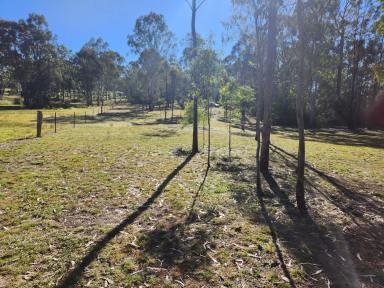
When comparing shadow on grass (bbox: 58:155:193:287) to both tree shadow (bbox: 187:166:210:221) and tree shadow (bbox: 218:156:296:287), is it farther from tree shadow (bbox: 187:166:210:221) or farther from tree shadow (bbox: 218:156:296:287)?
tree shadow (bbox: 218:156:296:287)

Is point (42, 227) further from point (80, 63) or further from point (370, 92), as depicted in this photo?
point (80, 63)

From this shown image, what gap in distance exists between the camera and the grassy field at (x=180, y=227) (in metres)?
4.17

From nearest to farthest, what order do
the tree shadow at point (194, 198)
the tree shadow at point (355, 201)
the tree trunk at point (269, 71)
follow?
the tree shadow at point (194, 198)
the tree shadow at point (355, 201)
the tree trunk at point (269, 71)

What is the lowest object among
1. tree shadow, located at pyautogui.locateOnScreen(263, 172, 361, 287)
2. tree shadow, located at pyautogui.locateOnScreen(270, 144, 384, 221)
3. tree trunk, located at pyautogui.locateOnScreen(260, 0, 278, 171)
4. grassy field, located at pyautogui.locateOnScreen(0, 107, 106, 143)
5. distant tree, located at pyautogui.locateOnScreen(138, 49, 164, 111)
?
tree shadow, located at pyautogui.locateOnScreen(263, 172, 361, 287)

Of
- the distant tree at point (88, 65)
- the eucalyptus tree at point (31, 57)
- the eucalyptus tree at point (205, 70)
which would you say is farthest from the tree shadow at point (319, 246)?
the distant tree at point (88, 65)

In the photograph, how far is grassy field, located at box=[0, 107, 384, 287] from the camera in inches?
164

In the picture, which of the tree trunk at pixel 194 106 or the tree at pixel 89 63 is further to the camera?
the tree at pixel 89 63

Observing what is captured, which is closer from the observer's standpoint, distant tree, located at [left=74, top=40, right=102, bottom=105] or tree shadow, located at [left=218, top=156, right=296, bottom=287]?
tree shadow, located at [left=218, top=156, right=296, bottom=287]

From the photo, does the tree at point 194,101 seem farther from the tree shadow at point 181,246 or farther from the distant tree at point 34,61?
the distant tree at point 34,61

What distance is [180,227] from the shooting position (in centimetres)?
570

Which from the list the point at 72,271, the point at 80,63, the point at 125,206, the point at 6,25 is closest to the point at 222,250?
the point at 72,271

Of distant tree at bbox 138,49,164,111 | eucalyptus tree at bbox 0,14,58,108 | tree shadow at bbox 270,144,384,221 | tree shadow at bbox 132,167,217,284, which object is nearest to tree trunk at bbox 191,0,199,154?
tree shadow at bbox 270,144,384,221

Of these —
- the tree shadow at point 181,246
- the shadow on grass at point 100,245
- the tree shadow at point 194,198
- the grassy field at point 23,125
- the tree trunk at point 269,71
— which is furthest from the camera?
the grassy field at point 23,125

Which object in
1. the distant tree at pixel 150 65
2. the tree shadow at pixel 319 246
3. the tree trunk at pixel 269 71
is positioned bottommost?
the tree shadow at pixel 319 246
